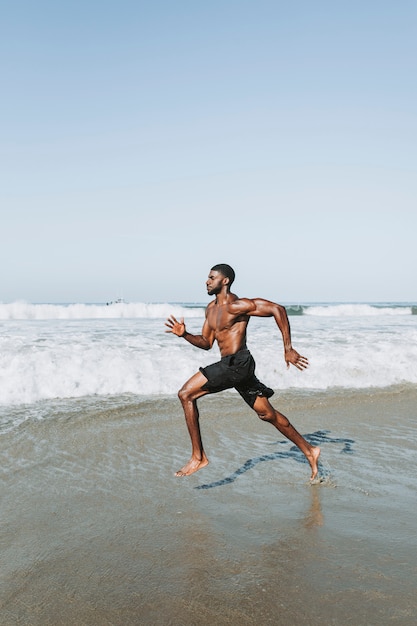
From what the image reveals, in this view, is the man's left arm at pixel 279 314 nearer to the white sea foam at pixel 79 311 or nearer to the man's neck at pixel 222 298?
the man's neck at pixel 222 298

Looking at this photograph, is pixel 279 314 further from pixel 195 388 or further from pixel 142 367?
pixel 142 367

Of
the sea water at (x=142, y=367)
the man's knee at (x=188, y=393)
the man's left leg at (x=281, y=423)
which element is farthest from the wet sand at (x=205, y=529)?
the sea water at (x=142, y=367)

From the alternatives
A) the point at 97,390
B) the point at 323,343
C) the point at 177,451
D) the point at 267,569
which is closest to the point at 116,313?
the point at 323,343

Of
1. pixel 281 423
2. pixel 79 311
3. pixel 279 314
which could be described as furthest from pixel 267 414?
pixel 79 311

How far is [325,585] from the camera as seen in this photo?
3102mm

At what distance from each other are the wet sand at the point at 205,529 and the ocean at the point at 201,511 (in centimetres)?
1

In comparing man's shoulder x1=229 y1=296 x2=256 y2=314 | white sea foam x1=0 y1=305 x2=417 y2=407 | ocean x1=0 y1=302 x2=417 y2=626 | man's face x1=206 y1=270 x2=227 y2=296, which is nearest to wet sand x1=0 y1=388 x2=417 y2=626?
ocean x1=0 y1=302 x2=417 y2=626

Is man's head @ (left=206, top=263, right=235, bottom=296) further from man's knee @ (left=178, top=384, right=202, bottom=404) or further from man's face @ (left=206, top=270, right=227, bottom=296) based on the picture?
man's knee @ (left=178, top=384, right=202, bottom=404)

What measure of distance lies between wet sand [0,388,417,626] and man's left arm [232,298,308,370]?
1.16 meters

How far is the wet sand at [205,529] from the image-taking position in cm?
289

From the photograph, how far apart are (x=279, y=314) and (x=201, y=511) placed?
175cm

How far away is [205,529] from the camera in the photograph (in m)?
3.99

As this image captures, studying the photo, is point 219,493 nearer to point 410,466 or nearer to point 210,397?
point 410,466

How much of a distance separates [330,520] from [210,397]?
5397 mm
